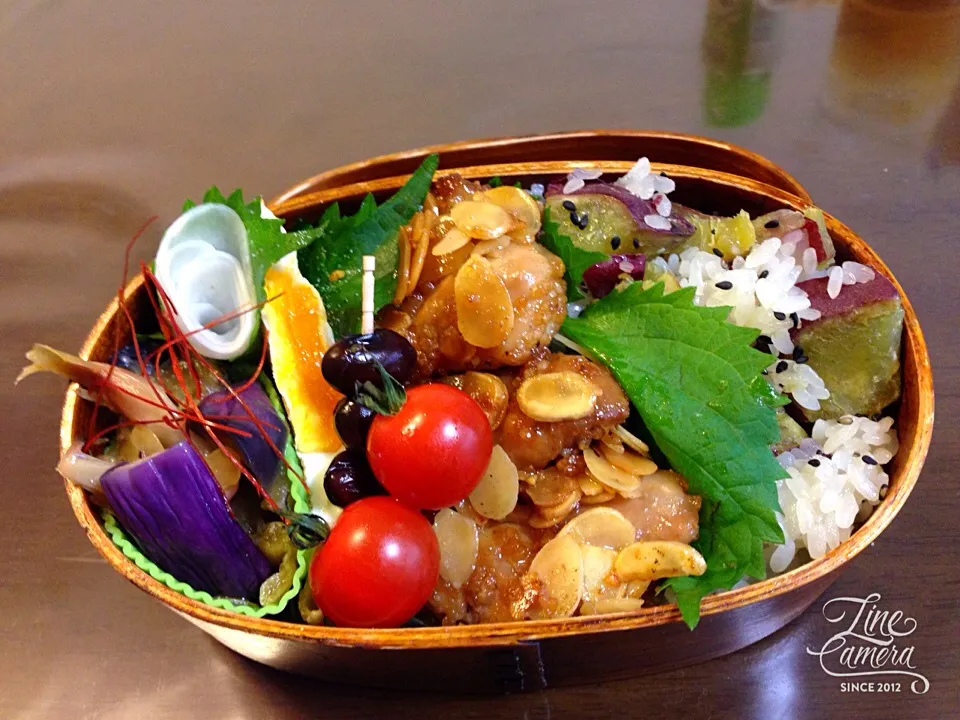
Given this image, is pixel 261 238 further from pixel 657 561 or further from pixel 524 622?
pixel 657 561

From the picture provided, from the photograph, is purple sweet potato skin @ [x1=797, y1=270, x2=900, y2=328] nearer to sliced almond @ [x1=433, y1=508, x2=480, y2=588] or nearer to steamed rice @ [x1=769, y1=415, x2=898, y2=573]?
steamed rice @ [x1=769, y1=415, x2=898, y2=573]

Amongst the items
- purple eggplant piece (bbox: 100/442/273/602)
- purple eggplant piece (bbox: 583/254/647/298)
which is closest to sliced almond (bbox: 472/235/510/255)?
purple eggplant piece (bbox: 583/254/647/298)

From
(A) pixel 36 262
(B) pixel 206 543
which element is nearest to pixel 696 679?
(B) pixel 206 543

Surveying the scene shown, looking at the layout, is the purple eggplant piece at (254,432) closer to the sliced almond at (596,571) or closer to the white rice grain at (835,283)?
the sliced almond at (596,571)

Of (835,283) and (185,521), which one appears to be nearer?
(185,521)

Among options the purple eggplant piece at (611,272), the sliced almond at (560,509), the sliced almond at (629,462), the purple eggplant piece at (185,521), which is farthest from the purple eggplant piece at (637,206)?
the purple eggplant piece at (185,521)

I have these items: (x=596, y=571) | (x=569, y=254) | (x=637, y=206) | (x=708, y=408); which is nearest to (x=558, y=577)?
(x=596, y=571)

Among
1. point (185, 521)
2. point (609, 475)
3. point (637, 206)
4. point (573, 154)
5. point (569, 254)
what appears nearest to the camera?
point (185, 521)
